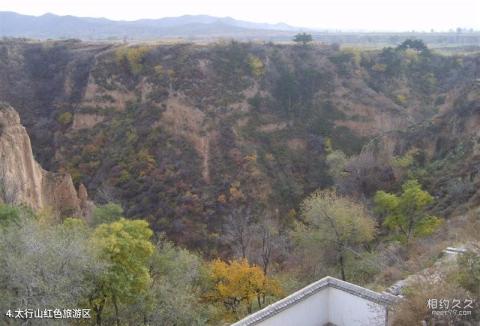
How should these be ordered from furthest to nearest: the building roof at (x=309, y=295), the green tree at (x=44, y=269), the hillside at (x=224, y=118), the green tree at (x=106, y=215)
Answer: the hillside at (x=224, y=118)
the green tree at (x=106, y=215)
the building roof at (x=309, y=295)
the green tree at (x=44, y=269)

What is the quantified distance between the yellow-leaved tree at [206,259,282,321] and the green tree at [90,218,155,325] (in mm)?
3828

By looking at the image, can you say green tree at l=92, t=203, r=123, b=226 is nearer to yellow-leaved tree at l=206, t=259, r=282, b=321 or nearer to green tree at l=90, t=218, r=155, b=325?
yellow-leaved tree at l=206, t=259, r=282, b=321

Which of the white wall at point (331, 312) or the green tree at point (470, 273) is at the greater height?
the green tree at point (470, 273)

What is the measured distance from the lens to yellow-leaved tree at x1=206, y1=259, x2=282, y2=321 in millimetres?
17547

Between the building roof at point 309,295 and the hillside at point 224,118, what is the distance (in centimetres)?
1325

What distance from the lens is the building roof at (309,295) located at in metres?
11.5

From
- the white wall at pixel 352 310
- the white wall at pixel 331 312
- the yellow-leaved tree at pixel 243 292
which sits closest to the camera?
the white wall at pixel 352 310

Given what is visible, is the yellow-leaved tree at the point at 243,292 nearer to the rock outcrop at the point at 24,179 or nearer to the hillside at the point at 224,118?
the rock outcrop at the point at 24,179

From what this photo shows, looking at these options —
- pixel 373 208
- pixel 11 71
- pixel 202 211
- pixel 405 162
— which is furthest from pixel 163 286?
pixel 11 71

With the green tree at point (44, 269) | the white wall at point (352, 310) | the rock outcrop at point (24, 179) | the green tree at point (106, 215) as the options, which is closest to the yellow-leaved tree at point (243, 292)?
the white wall at point (352, 310)

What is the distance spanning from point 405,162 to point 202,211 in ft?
44.4

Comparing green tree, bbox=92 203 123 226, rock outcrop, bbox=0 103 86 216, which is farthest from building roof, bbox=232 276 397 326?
rock outcrop, bbox=0 103 86 216

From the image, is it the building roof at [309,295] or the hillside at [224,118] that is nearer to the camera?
the building roof at [309,295]

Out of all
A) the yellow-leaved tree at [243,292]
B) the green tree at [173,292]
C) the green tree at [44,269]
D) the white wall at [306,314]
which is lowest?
the yellow-leaved tree at [243,292]
